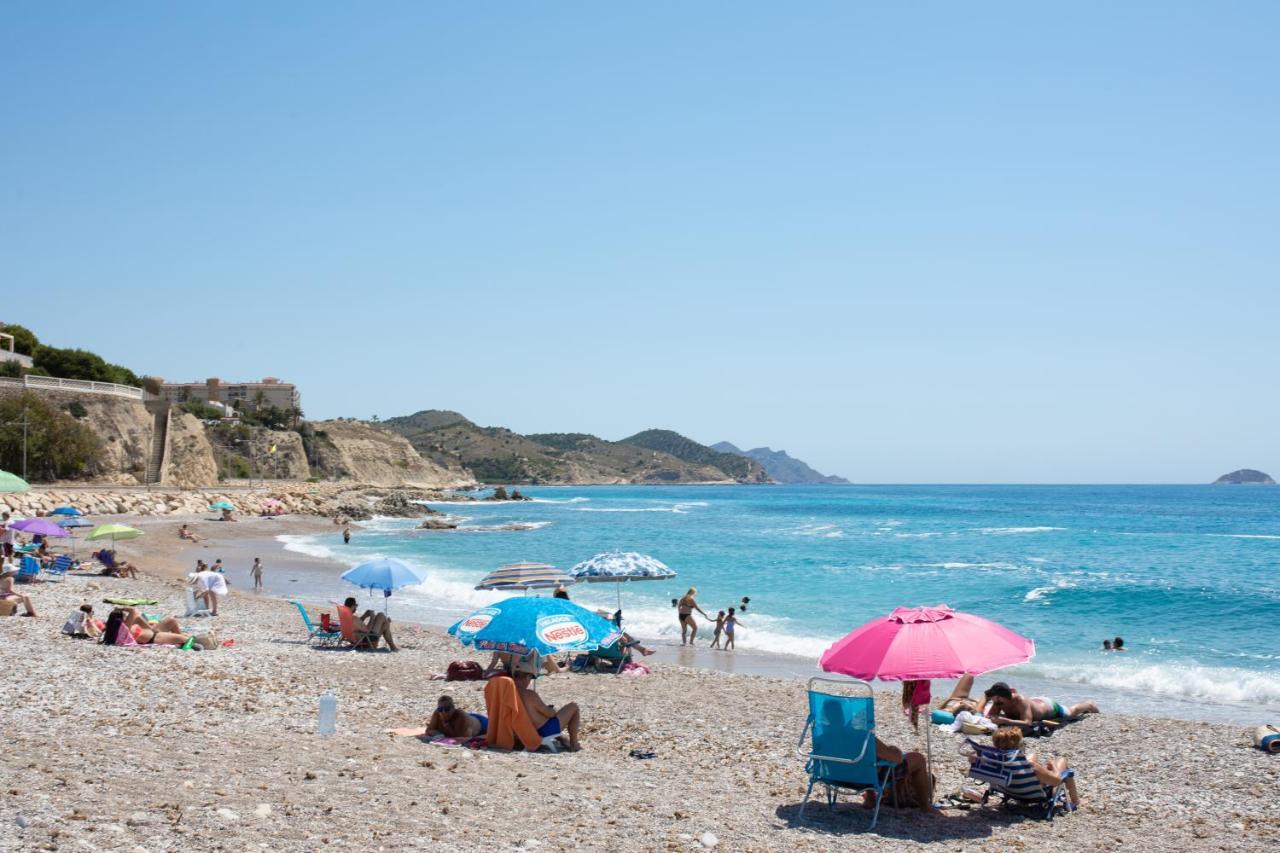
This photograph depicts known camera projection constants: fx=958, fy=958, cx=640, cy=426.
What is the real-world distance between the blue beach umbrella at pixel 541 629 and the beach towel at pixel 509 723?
59 centimetres

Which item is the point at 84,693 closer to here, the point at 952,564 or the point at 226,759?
the point at 226,759

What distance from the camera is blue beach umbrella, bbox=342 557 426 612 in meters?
16.2

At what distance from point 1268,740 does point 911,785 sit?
208 inches

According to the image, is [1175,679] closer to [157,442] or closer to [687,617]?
[687,617]

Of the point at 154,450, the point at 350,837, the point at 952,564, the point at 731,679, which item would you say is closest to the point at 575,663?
the point at 731,679

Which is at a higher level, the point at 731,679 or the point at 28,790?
the point at 28,790

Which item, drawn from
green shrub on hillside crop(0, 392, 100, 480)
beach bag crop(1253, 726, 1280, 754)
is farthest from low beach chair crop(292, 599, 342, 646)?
green shrub on hillside crop(0, 392, 100, 480)

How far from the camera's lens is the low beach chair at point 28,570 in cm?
2111

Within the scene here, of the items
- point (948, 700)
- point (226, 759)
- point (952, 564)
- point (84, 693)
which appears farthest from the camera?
point (952, 564)

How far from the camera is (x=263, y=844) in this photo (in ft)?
18.2

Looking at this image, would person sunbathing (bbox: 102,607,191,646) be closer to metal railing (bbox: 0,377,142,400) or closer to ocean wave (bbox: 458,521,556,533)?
ocean wave (bbox: 458,521,556,533)

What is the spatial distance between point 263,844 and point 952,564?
36.3 meters

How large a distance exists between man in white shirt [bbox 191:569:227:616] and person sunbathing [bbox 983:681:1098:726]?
1457cm

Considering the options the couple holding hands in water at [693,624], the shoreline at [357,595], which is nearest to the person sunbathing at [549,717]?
the shoreline at [357,595]
